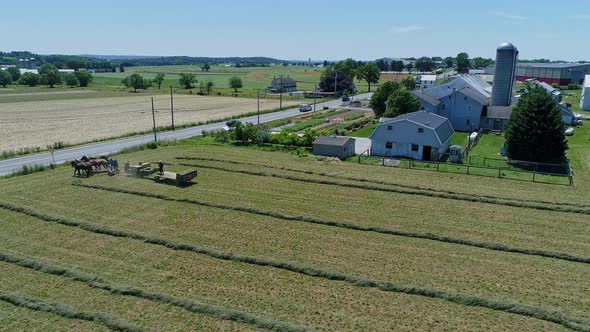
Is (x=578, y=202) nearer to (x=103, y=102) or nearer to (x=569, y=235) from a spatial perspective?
(x=569, y=235)

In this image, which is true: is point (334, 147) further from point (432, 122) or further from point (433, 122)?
point (433, 122)

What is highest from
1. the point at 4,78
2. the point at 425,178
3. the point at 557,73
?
the point at 557,73

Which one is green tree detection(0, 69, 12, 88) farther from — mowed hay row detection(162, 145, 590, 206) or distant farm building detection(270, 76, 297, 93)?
mowed hay row detection(162, 145, 590, 206)

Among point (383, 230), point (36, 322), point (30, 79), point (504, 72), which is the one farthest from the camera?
point (30, 79)

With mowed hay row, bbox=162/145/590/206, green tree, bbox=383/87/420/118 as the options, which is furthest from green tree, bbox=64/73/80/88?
green tree, bbox=383/87/420/118

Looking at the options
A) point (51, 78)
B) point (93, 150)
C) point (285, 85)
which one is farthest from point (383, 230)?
point (51, 78)

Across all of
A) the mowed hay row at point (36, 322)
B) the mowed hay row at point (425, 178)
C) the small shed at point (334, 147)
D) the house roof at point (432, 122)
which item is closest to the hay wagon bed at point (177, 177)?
the mowed hay row at point (425, 178)
